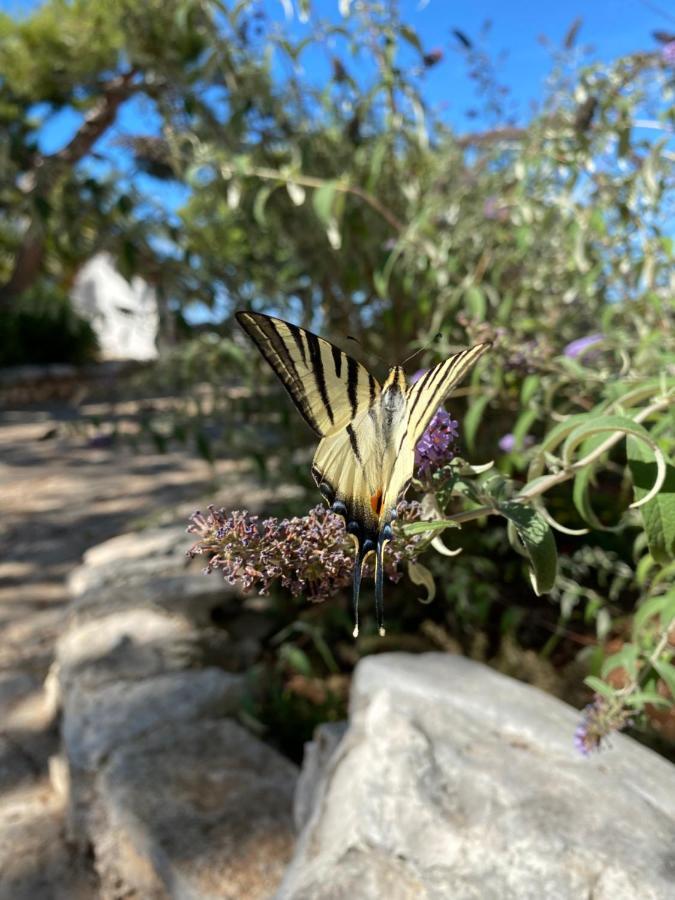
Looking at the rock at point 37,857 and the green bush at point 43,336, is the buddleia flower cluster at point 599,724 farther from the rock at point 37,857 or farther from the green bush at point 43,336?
the green bush at point 43,336

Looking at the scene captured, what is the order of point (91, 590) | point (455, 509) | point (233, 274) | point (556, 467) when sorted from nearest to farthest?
point (556, 467) < point (455, 509) < point (91, 590) < point (233, 274)

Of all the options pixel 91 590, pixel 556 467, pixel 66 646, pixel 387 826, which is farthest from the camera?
pixel 91 590

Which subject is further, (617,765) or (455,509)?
(455,509)

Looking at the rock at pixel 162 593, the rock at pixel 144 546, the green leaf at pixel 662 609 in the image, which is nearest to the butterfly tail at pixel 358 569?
the green leaf at pixel 662 609

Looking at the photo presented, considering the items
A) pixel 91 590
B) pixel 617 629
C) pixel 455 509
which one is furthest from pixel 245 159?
pixel 617 629

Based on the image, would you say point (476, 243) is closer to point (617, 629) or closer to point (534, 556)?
point (617, 629)

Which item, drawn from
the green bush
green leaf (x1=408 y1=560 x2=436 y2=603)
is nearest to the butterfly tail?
green leaf (x1=408 y1=560 x2=436 y2=603)

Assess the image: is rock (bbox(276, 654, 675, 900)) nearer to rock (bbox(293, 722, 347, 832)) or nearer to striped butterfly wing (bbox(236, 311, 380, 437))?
rock (bbox(293, 722, 347, 832))
